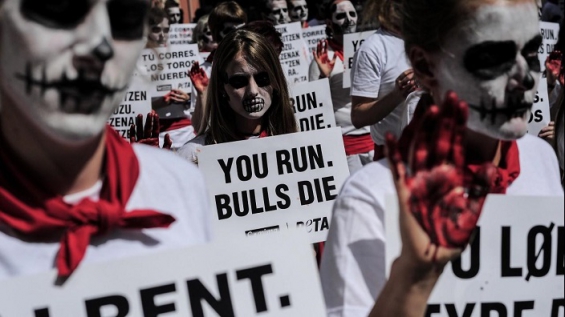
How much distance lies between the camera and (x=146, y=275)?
2.34m

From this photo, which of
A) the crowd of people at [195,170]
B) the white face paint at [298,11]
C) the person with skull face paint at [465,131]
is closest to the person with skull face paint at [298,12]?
the white face paint at [298,11]

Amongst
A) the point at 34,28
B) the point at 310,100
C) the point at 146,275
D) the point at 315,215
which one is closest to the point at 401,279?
the point at 146,275

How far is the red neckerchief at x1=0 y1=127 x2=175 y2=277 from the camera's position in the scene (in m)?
2.25

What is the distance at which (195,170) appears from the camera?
267 centimetres

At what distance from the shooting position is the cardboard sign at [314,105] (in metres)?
7.21

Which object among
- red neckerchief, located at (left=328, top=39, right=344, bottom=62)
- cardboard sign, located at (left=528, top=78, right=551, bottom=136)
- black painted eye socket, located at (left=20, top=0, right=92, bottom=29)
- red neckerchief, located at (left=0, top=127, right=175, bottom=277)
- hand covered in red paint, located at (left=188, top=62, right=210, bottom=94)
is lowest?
cardboard sign, located at (left=528, top=78, right=551, bottom=136)

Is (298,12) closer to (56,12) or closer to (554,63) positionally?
(554,63)

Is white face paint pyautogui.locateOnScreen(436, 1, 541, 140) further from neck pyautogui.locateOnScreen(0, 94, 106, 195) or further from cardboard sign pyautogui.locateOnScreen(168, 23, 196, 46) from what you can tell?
cardboard sign pyautogui.locateOnScreen(168, 23, 196, 46)

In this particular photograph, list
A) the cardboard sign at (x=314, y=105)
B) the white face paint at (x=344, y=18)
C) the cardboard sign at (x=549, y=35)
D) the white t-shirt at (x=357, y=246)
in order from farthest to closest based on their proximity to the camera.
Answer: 1. the white face paint at (x=344, y=18)
2. the cardboard sign at (x=549, y=35)
3. the cardboard sign at (x=314, y=105)
4. the white t-shirt at (x=357, y=246)

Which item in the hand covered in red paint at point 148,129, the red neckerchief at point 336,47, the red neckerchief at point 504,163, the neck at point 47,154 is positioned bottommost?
the red neckerchief at point 336,47

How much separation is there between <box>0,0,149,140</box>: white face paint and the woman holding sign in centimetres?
312

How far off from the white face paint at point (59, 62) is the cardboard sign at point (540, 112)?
557cm

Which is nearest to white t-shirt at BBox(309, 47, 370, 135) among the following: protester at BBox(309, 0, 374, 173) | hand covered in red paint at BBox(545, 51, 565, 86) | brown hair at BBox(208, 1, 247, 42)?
protester at BBox(309, 0, 374, 173)

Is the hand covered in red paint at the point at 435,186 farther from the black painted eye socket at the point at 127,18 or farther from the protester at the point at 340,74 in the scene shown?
the protester at the point at 340,74
